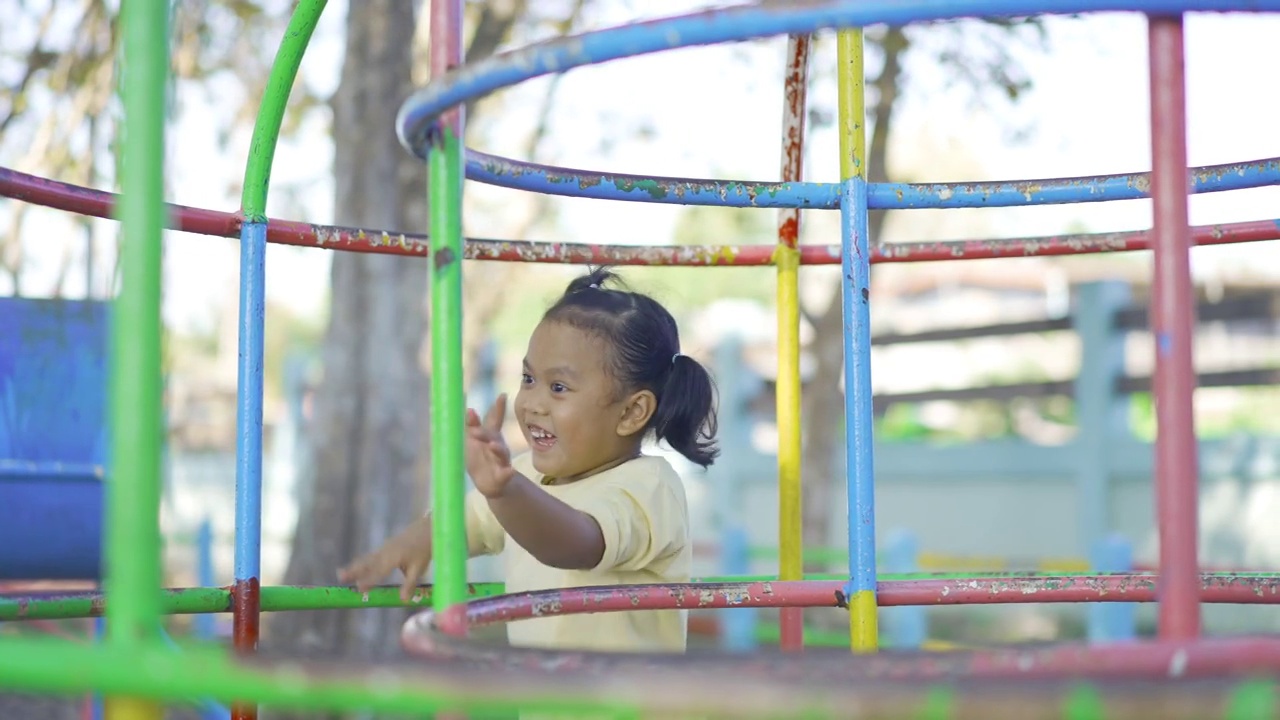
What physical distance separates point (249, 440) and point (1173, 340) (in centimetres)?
107

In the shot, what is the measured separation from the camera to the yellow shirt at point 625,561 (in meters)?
1.63

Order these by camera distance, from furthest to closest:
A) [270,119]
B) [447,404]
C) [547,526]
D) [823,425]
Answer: [823,425] < [270,119] < [547,526] < [447,404]

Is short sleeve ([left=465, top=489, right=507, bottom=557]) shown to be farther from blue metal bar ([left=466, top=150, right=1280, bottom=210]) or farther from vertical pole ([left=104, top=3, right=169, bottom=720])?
vertical pole ([left=104, top=3, right=169, bottom=720])

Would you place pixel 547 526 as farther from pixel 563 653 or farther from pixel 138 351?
pixel 138 351

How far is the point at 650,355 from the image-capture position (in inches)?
72.6

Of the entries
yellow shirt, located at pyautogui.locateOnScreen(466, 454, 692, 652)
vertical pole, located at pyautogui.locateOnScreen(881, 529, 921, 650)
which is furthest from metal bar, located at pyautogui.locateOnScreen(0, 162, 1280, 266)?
vertical pole, located at pyautogui.locateOnScreen(881, 529, 921, 650)

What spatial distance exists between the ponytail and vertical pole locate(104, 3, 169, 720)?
112 centimetres

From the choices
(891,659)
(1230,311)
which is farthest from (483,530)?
(1230,311)

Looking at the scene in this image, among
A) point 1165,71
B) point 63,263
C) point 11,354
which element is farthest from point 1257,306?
point 1165,71

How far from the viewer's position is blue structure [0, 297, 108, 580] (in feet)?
8.11

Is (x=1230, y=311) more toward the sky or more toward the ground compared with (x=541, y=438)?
more toward the sky

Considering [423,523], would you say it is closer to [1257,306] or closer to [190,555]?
[1257,306]

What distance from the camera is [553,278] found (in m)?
22.2

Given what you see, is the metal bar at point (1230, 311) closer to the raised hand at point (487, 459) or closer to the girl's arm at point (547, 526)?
the girl's arm at point (547, 526)
